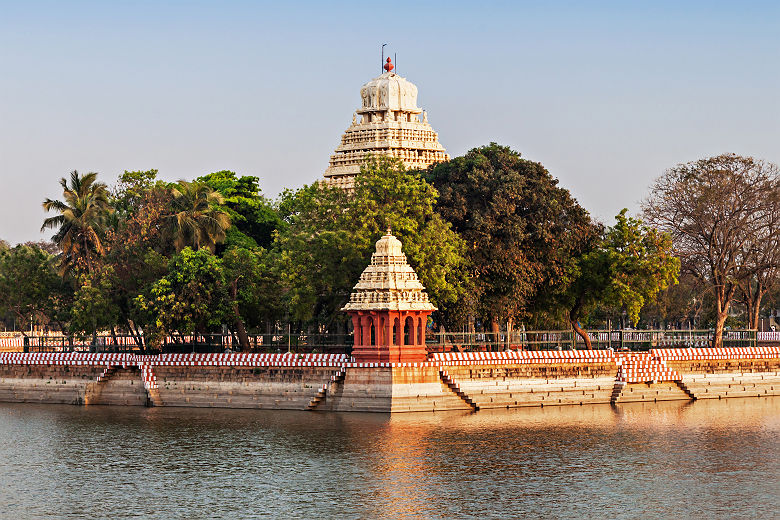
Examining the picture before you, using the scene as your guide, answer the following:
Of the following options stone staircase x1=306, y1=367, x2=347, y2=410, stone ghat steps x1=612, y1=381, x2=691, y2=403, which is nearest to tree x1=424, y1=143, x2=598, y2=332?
stone ghat steps x1=612, y1=381, x2=691, y2=403

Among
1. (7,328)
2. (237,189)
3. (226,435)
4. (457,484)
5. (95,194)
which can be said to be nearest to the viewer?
(457,484)

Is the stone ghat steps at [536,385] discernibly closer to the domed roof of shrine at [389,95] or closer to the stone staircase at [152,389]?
the stone staircase at [152,389]

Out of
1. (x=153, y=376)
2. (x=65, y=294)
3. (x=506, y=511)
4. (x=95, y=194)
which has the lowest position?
(x=506, y=511)

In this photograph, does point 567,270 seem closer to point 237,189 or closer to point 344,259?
point 344,259

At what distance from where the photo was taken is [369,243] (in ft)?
196

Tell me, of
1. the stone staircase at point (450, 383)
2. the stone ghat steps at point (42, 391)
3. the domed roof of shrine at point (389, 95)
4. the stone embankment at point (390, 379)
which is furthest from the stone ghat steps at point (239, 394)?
the domed roof of shrine at point (389, 95)

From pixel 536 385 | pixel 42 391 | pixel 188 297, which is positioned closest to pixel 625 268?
pixel 536 385

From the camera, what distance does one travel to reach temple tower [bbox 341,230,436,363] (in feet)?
185

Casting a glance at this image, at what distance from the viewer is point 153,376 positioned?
61.8m

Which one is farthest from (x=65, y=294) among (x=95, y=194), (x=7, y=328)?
(x=7, y=328)

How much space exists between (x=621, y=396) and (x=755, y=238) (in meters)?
17.8

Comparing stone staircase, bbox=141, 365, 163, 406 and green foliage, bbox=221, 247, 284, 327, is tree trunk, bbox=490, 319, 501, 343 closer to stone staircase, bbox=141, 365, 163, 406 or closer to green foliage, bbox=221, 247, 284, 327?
green foliage, bbox=221, 247, 284, 327

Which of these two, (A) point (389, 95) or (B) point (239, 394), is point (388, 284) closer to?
(B) point (239, 394)

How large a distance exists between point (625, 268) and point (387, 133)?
17814 mm
